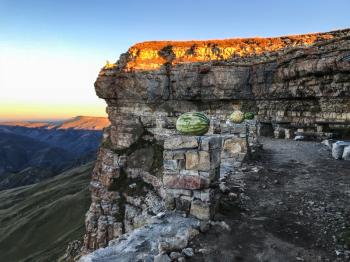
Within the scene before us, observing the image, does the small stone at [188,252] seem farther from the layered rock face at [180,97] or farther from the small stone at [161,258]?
the layered rock face at [180,97]

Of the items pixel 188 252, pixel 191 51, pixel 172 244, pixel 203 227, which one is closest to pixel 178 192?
pixel 203 227

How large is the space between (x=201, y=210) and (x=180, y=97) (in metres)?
40.7

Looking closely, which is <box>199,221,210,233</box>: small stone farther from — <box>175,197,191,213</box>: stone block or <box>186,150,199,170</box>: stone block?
<box>186,150,199,170</box>: stone block

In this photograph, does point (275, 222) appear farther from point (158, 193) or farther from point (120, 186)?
point (120, 186)

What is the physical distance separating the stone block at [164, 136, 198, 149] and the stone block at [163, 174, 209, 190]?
806 mm

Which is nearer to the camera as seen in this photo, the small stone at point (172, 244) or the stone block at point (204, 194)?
the small stone at point (172, 244)

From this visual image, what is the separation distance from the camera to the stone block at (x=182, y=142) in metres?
8.43

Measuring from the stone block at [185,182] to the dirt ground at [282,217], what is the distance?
1075 millimetres

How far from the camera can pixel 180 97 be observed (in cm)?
4812

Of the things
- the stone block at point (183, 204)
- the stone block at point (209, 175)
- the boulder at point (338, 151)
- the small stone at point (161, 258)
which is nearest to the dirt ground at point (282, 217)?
the small stone at point (161, 258)

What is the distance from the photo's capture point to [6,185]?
171m

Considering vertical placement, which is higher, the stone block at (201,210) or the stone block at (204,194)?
the stone block at (204,194)

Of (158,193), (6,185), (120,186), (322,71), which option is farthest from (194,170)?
(6,185)

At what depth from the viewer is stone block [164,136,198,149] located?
27.7 ft
